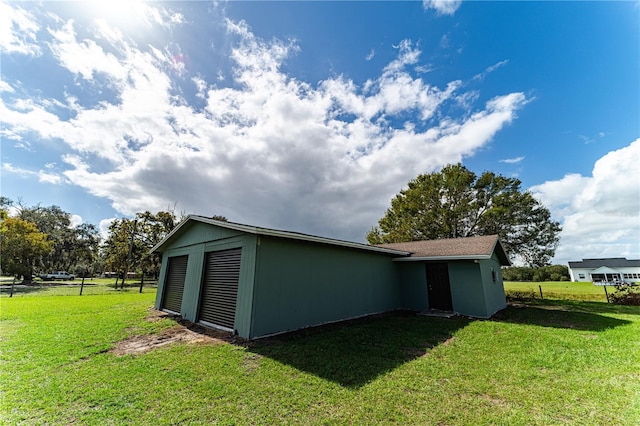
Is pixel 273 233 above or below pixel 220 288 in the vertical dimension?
above

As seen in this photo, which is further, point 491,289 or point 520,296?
point 520,296

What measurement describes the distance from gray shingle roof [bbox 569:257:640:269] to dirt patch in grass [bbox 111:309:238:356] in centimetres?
5789

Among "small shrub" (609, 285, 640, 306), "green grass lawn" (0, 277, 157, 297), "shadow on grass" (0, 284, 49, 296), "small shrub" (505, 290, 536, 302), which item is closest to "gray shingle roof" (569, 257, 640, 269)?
"small shrub" (609, 285, 640, 306)

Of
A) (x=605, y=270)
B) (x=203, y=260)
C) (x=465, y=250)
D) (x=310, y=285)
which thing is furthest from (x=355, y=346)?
(x=605, y=270)

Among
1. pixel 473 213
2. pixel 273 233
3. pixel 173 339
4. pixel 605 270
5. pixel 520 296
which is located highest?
pixel 473 213

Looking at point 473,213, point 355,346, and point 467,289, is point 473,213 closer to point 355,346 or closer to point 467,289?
point 467,289

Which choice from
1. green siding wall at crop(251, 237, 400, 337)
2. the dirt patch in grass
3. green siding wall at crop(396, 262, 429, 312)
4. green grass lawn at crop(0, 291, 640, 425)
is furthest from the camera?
green siding wall at crop(396, 262, 429, 312)

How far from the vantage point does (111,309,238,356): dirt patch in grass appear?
5.25m

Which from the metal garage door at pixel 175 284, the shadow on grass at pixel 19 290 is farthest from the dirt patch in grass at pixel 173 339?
the shadow on grass at pixel 19 290

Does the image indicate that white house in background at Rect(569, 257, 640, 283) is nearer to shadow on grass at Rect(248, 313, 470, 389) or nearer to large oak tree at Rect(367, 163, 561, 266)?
large oak tree at Rect(367, 163, 561, 266)

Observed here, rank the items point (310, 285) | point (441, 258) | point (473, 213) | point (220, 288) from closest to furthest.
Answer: point (310, 285) < point (220, 288) < point (441, 258) < point (473, 213)

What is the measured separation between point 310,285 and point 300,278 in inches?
17.3

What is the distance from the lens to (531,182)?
17.7m

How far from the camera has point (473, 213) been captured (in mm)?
18547
